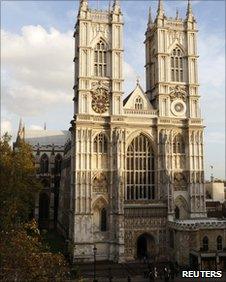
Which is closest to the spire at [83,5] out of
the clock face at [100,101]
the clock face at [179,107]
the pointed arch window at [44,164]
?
the clock face at [100,101]

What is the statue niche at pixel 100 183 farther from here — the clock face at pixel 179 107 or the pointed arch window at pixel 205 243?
the clock face at pixel 179 107

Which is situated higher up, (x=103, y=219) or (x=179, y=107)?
(x=179, y=107)

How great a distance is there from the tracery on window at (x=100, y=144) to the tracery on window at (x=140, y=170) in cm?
327

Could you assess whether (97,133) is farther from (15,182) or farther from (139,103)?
(15,182)

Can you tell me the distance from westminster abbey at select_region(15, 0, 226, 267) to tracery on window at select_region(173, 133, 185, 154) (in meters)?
0.14

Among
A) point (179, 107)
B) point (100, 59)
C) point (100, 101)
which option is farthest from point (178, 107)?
point (100, 59)

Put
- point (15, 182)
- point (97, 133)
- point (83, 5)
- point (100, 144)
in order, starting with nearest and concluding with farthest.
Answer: point (15, 182)
point (97, 133)
point (100, 144)
point (83, 5)

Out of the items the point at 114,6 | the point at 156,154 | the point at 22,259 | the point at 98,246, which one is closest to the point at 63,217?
the point at 98,246

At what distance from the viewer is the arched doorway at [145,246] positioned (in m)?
51.1

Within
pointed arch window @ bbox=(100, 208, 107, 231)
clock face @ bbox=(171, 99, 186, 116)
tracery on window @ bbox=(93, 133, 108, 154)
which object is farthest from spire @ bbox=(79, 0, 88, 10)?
pointed arch window @ bbox=(100, 208, 107, 231)

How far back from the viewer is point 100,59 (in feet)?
181

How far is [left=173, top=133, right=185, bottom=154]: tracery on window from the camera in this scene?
55.2 m

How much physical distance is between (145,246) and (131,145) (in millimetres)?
13375

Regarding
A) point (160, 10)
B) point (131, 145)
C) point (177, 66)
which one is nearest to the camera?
point (131, 145)
